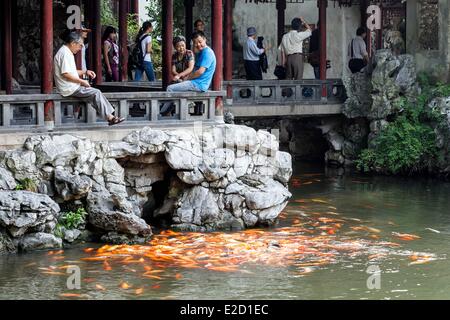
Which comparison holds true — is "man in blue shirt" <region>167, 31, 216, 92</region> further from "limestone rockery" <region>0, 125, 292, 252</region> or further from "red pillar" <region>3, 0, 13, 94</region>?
"red pillar" <region>3, 0, 13, 94</region>

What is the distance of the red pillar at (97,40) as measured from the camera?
1992 centimetres

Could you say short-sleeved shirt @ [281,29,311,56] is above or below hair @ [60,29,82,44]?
above

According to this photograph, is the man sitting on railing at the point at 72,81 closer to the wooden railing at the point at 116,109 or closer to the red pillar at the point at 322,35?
the wooden railing at the point at 116,109

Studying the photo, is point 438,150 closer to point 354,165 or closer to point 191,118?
point 354,165

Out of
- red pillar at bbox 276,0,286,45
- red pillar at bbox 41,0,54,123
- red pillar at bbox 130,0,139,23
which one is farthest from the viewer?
red pillar at bbox 130,0,139,23

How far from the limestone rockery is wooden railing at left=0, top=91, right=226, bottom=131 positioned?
0.34 metres

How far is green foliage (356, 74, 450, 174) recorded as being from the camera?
21.4 m

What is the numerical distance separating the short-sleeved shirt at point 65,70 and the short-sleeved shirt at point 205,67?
204cm

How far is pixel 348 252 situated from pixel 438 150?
23.9 ft

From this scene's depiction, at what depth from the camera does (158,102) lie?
1600cm

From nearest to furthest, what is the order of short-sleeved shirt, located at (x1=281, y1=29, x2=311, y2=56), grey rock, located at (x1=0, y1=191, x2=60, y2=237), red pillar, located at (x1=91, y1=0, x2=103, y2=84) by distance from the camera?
grey rock, located at (x1=0, y1=191, x2=60, y2=237) < red pillar, located at (x1=91, y1=0, x2=103, y2=84) < short-sleeved shirt, located at (x1=281, y1=29, x2=311, y2=56)

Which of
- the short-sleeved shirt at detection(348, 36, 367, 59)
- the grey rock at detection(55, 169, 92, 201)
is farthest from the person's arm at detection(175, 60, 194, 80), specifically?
the short-sleeved shirt at detection(348, 36, 367, 59)

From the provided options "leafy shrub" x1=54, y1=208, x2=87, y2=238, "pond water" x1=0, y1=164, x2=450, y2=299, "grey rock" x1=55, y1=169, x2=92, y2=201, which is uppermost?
"grey rock" x1=55, y1=169, x2=92, y2=201
